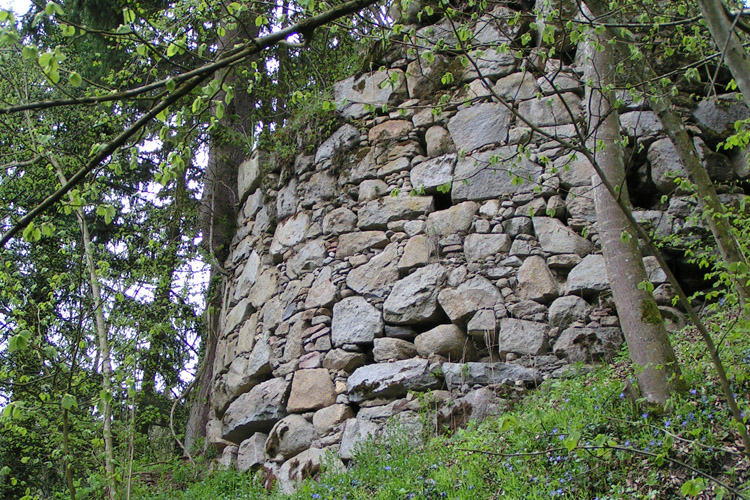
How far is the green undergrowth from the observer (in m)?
3.13

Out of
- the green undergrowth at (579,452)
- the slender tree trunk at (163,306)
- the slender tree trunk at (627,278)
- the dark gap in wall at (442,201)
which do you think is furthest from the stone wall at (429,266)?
the slender tree trunk at (163,306)

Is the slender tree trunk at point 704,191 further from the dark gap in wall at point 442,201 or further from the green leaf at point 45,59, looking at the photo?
the green leaf at point 45,59

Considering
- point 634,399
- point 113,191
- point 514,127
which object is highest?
point 113,191

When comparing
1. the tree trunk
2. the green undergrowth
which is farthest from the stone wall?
the tree trunk

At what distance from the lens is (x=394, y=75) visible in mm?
2975

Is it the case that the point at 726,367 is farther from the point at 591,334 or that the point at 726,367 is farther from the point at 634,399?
the point at 591,334

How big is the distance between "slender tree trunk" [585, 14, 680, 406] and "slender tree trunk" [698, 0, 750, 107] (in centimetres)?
105

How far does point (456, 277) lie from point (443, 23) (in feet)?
8.29

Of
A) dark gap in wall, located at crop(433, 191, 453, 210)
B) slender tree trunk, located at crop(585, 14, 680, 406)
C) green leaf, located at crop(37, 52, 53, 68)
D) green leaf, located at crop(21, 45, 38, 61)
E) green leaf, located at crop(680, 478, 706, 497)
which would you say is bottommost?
green leaf, located at crop(680, 478, 706, 497)

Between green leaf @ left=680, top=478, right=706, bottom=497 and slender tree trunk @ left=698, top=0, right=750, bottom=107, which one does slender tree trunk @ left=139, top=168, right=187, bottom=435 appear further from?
slender tree trunk @ left=698, top=0, right=750, bottom=107

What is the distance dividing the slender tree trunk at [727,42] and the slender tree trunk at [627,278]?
1047mm

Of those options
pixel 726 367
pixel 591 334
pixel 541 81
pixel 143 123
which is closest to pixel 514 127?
pixel 541 81

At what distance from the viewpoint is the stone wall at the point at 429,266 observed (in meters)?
4.70

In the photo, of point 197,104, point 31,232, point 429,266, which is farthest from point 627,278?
point 31,232
